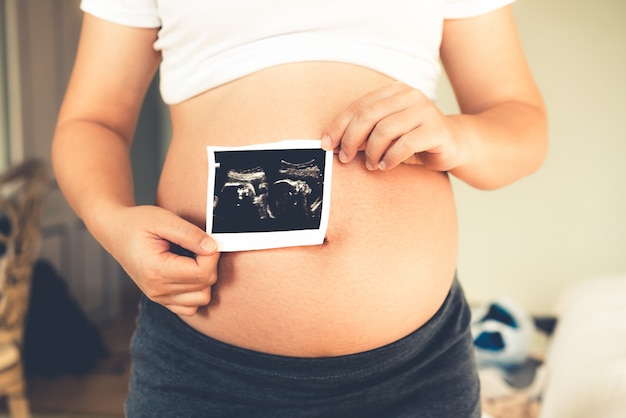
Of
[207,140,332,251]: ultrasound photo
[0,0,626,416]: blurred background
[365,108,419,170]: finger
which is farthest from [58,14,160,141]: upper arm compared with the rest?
[0,0,626,416]: blurred background

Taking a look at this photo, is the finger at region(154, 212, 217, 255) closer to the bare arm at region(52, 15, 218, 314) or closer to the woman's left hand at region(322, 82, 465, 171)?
the bare arm at region(52, 15, 218, 314)

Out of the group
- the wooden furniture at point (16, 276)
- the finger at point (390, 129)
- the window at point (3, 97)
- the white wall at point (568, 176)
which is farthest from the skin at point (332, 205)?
the window at point (3, 97)

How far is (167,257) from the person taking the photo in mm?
636

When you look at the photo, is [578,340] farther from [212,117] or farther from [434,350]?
[212,117]

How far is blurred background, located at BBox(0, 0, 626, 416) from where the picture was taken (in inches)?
126

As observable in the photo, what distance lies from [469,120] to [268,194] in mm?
249

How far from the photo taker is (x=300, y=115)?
724 millimetres

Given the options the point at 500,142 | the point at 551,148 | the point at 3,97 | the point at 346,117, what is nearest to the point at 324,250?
the point at 346,117

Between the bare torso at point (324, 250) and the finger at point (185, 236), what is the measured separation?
69 mm

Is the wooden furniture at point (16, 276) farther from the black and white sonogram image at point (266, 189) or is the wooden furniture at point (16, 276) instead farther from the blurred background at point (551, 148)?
the black and white sonogram image at point (266, 189)

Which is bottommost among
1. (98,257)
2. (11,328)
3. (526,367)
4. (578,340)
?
(98,257)

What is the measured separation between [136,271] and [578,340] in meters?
1.37

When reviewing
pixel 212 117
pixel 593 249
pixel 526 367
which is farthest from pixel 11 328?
pixel 593 249

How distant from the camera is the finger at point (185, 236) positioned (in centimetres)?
63
